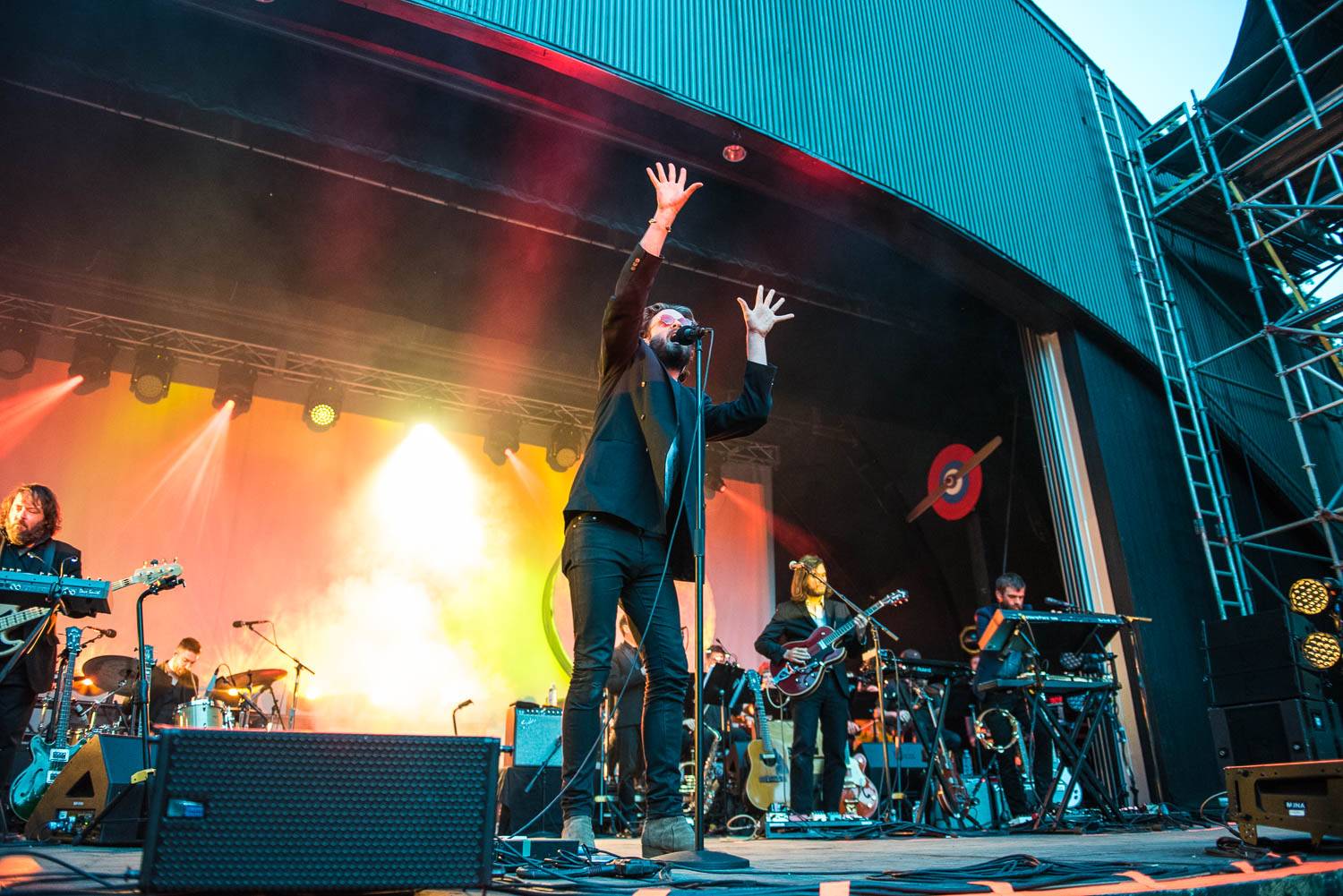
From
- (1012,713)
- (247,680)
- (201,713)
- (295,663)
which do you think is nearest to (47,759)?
(201,713)

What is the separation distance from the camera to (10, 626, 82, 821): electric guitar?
15.9ft

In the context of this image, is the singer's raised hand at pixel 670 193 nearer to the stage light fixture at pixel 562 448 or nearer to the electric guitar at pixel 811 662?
the electric guitar at pixel 811 662

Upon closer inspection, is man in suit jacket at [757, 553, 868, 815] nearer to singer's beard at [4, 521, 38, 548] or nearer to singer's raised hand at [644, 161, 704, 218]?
singer's raised hand at [644, 161, 704, 218]

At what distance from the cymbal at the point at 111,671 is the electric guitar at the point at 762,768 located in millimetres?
5265

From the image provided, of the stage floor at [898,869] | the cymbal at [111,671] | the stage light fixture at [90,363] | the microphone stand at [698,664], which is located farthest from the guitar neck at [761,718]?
the stage light fixture at [90,363]

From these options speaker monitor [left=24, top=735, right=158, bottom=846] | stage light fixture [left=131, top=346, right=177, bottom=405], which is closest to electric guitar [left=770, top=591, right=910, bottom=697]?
speaker monitor [left=24, top=735, right=158, bottom=846]

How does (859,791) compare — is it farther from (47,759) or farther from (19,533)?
(19,533)

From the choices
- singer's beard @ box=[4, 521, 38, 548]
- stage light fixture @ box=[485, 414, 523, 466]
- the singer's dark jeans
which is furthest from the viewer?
stage light fixture @ box=[485, 414, 523, 466]

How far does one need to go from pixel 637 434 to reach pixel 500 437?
7.72m

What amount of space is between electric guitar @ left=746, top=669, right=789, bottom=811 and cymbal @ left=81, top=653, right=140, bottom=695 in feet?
17.3

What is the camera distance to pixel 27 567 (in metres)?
3.83

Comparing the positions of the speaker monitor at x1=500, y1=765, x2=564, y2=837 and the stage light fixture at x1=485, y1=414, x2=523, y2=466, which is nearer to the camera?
the speaker monitor at x1=500, y1=765, x2=564, y2=837

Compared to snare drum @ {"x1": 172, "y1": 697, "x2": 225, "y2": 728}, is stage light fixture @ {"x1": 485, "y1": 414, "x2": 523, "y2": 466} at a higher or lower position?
higher

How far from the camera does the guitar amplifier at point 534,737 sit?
5.57m
